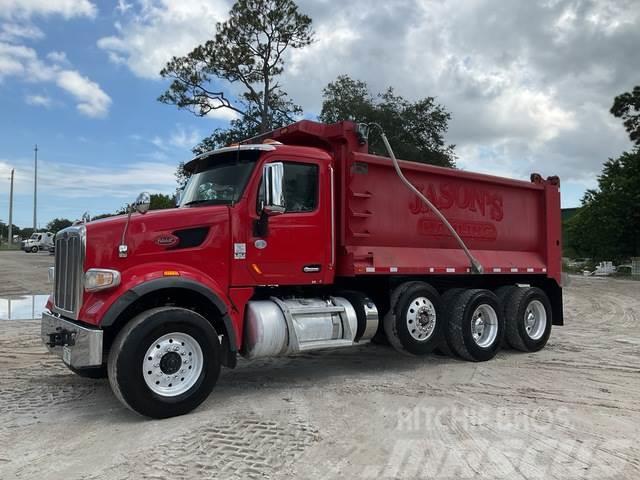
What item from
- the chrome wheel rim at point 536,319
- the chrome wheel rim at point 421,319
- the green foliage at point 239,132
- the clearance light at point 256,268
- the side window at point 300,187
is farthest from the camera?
the green foliage at point 239,132

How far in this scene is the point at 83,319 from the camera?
17.6 feet

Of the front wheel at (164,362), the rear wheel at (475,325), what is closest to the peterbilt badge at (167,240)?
the front wheel at (164,362)

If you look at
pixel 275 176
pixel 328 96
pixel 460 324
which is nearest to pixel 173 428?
pixel 275 176

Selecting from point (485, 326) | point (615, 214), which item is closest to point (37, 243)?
point (615, 214)

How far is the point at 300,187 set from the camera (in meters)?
6.78

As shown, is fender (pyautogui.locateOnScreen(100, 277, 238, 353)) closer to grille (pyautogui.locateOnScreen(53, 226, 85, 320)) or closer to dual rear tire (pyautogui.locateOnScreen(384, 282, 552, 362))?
grille (pyautogui.locateOnScreen(53, 226, 85, 320))

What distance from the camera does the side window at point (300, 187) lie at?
21.9 ft

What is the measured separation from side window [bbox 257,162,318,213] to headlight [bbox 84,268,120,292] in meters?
2.11

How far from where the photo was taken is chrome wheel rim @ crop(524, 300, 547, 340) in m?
9.26

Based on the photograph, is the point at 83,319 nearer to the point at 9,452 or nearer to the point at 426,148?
the point at 9,452

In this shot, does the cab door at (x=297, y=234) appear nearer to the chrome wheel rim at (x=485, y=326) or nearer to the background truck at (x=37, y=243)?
the chrome wheel rim at (x=485, y=326)

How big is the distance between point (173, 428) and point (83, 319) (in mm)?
1354

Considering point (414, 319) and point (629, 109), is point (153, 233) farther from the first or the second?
point (629, 109)

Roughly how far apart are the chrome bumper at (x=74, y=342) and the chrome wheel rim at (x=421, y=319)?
3961 millimetres
